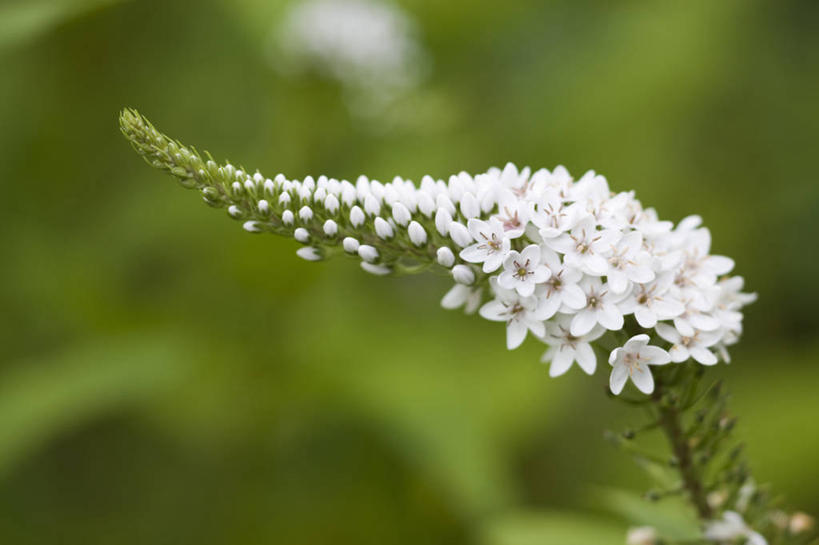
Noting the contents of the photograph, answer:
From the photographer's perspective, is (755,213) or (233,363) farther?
(755,213)

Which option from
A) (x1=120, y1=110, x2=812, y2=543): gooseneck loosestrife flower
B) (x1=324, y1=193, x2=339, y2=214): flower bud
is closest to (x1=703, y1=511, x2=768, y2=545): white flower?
(x1=120, y1=110, x2=812, y2=543): gooseneck loosestrife flower

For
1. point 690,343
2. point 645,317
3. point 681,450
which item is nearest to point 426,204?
point 645,317

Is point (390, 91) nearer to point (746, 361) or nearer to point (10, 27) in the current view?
point (10, 27)

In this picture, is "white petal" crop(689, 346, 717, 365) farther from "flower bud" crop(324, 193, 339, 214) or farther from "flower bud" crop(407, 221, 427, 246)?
"flower bud" crop(324, 193, 339, 214)

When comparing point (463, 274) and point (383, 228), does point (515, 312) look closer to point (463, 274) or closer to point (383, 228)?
point (463, 274)

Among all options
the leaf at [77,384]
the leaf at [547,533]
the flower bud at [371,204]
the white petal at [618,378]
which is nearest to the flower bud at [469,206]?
the flower bud at [371,204]

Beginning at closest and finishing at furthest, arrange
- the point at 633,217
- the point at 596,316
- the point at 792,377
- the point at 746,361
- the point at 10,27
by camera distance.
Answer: the point at 596,316 → the point at 633,217 → the point at 10,27 → the point at 792,377 → the point at 746,361

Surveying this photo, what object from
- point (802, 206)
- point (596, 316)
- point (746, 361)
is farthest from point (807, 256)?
point (596, 316)
